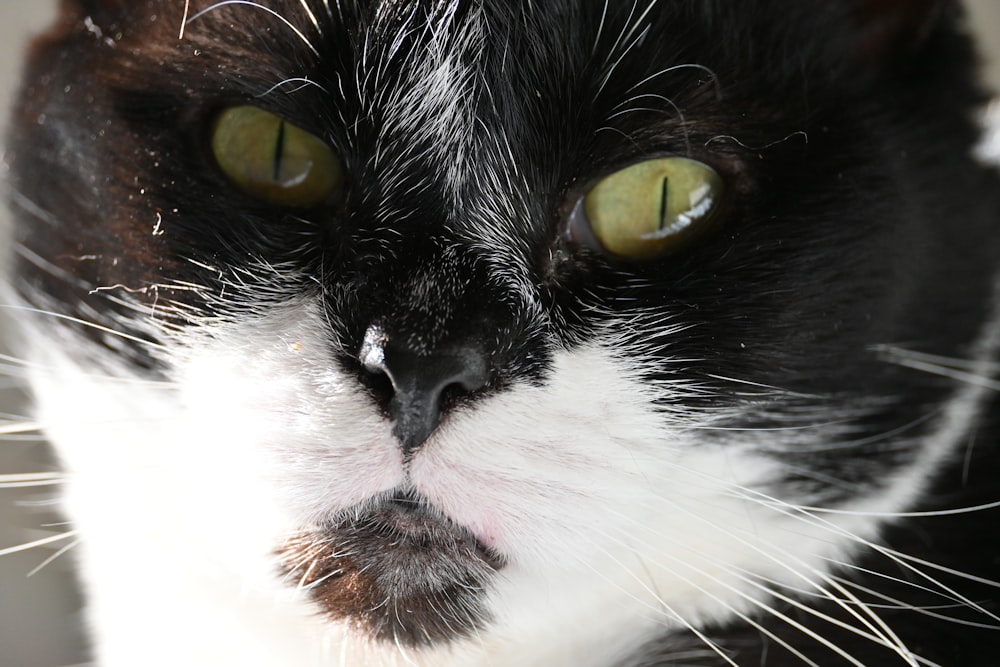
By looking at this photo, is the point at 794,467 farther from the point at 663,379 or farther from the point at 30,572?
the point at 30,572

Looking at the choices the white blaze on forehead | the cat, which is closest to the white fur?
the cat

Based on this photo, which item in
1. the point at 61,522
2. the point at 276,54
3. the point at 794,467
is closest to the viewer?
the point at 276,54

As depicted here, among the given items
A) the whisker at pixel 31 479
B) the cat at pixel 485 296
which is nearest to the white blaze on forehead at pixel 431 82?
the cat at pixel 485 296

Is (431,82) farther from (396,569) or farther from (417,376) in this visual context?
(396,569)

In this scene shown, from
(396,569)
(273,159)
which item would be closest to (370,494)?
(396,569)

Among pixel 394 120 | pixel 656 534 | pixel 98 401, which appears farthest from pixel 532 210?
pixel 98 401

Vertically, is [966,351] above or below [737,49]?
below
